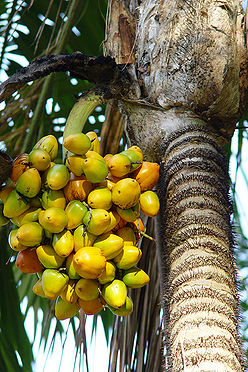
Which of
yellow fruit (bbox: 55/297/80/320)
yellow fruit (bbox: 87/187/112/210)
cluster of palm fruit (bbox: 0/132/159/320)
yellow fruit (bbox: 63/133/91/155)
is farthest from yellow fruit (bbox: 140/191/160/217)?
yellow fruit (bbox: 55/297/80/320)

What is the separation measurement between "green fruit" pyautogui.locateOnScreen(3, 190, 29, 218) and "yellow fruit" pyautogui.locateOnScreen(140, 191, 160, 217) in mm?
343

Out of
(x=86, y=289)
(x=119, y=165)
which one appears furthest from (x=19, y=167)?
(x=86, y=289)

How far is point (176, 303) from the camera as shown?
1.22 metres

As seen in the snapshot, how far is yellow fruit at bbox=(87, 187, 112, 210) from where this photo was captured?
4.08 ft

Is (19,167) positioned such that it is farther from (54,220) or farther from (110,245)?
(110,245)

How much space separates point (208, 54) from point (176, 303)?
82 cm

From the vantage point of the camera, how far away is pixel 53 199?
1291 mm

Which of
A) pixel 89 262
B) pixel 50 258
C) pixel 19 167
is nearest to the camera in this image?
pixel 89 262

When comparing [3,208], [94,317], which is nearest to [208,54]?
[3,208]

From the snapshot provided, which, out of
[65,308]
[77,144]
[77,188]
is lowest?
[65,308]

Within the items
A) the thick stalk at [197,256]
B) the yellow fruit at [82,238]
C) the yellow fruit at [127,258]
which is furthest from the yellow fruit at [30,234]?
the thick stalk at [197,256]

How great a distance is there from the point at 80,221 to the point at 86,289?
18 centimetres

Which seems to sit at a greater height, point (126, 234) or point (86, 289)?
point (126, 234)

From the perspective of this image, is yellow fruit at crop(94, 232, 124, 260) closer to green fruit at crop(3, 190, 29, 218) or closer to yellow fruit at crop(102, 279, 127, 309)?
yellow fruit at crop(102, 279, 127, 309)
